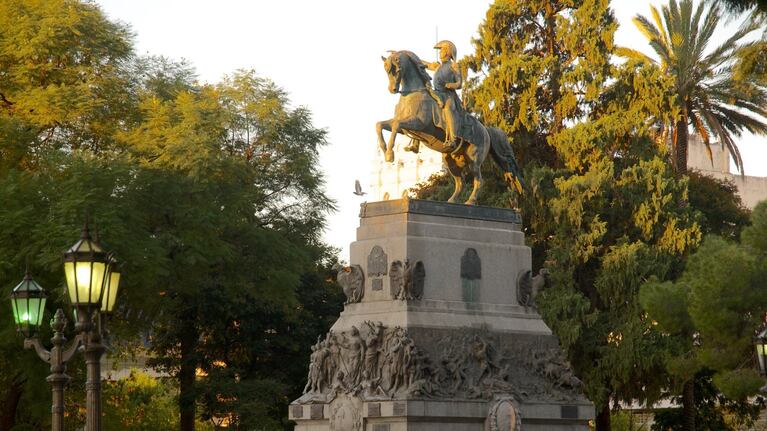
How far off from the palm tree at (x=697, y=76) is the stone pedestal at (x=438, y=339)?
2243 centimetres

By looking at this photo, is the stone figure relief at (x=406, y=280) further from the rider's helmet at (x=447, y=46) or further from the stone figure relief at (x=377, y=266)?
the rider's helmet at (x=447, y=46)

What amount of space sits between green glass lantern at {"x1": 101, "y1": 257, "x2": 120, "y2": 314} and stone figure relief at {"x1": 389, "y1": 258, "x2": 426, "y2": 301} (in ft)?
38.6

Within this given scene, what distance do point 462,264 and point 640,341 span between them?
18.1 m

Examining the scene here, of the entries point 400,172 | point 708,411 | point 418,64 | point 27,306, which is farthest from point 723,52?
point 400,172

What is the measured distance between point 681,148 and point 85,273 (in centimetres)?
3799

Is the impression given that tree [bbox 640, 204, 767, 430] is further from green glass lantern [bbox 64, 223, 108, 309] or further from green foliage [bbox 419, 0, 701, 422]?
green glass lantern [bbox 64, 223, 108, 309]

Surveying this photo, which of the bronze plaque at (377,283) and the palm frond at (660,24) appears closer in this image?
the bronze plaque at (377,283)

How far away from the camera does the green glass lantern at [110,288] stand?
18859 mm

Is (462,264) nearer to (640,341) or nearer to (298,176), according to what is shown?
(640,341)

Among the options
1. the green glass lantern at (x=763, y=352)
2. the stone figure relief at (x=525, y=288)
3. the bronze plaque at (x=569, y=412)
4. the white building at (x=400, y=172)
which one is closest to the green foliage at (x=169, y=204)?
the stone figure relief at (x=525, y=288)

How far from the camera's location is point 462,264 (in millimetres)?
31484

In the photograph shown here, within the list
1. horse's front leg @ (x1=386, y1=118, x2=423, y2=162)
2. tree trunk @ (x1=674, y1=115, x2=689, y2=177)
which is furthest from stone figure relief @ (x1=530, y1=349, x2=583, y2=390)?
tree trunk @ (x1=674, y1=115, x2=689, y2=177)

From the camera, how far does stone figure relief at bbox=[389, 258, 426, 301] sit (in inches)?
1206

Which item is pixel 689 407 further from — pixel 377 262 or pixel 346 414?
pixel 346 414
